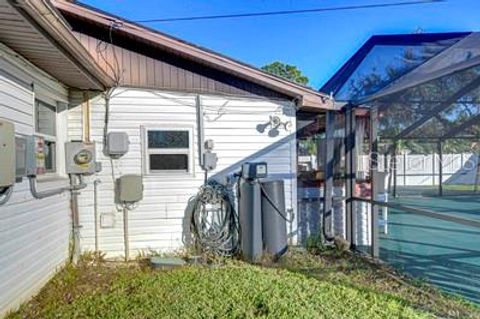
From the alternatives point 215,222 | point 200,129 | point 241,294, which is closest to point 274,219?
point 215,222

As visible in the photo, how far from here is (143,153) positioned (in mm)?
5781

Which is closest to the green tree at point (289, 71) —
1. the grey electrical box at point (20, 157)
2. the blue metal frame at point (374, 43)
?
the blue metal frame at point (374, 43)

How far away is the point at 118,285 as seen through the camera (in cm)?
436

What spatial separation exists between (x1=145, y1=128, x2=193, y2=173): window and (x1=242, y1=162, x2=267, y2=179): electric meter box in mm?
878

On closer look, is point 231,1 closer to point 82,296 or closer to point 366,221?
point 366,221

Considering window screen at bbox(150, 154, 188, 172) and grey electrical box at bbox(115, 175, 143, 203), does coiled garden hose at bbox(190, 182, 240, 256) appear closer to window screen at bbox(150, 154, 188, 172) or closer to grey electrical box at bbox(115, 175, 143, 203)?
Answer: window screen at bbox(150, 154, 188, 172)

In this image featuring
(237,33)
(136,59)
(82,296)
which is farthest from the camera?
(237,33)

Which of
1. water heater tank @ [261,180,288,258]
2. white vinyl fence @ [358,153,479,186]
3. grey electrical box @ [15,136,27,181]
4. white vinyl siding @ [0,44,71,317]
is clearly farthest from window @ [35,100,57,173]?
white vinyl fence @ [358,153,479,186]

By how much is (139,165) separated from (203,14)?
5.60 metres

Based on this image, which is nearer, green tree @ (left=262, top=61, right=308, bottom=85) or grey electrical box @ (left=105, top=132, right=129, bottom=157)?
grey electrical box @ (left=105, top=132, right=129, bottom=157)

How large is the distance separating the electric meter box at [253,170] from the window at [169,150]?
0.88 meters

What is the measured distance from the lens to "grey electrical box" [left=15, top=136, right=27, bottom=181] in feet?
11.8

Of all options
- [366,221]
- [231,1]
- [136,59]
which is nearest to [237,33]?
[231,1]

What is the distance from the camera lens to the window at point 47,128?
15.5ft
